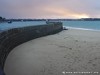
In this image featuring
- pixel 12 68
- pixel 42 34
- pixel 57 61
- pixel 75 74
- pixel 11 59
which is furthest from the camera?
pixel 42 34

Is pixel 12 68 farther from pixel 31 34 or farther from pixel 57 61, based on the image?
pixel 31 34

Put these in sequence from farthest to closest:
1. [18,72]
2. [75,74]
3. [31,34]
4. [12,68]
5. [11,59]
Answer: [31,34]
[11,59]
[12,68]
[18,72]
[75,74]

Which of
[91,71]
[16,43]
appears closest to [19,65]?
[91,71]

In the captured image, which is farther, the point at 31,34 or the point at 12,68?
the point at 31,34

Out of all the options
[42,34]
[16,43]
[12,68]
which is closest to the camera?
[12,68]

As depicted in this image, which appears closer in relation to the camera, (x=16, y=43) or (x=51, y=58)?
(x=51, y=58)

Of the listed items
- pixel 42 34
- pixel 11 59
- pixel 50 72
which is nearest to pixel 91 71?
pixel 50 72

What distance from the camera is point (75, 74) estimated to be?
239 inches

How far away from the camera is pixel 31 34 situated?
55.1 ft

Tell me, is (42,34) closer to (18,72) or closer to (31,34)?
(31,34)

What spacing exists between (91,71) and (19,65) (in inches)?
122

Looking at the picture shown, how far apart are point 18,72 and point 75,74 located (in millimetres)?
2213

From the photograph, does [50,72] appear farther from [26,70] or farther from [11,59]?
[11,59]

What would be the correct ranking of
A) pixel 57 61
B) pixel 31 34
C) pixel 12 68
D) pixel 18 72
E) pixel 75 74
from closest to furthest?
pixel 75 74 < pixel 18 72 < pixel 12 68 < pixel 57 61 < pixel 31 34
